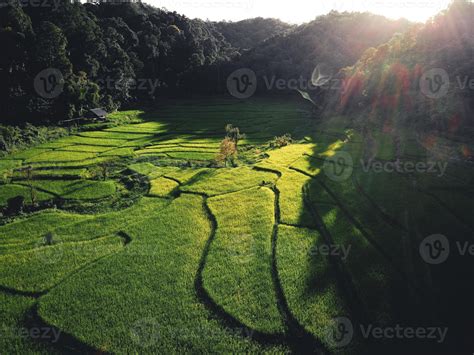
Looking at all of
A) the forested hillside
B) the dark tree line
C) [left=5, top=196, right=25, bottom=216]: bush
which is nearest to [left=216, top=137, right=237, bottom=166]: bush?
[left=5, top=196, right=25, bottom=216]: bush

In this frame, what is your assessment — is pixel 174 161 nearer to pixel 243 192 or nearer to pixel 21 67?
pixel 243 192

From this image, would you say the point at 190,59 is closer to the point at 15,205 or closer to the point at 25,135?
the point at 25,135

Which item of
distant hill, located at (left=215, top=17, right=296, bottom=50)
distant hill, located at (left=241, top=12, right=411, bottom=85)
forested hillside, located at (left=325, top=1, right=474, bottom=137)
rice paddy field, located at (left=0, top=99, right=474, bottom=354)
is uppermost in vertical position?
distant hill, located at (left=215, top=17, right=296, bottom=50)

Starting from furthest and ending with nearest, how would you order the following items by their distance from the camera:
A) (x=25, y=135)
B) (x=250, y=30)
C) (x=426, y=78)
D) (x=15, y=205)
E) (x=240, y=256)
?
1. (x=250, y=30)
2. (x=25, y=135)
3. (x=426, y=78)
4. (x=15, y=205)
5. (x=240, y=256)

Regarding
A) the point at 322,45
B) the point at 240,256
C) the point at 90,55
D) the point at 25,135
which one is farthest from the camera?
the point at 322,45

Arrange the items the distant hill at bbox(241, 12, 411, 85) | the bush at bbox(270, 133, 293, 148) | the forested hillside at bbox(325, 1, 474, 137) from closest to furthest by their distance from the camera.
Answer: the forested hillside at bbox(325, 1, 474, 137), the bush at bbox(270, 133, 293, 148), the distant hill at bbox(241, 12, 411, 85)

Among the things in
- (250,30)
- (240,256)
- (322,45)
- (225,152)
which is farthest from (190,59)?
(250,30)

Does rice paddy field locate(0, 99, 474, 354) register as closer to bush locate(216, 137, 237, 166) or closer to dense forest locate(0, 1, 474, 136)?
bush locate(216, 137, 237, 166)

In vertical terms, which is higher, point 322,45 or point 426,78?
point 322,45
